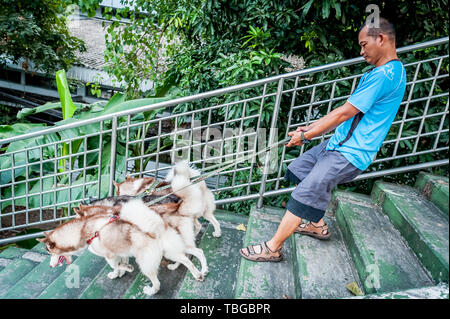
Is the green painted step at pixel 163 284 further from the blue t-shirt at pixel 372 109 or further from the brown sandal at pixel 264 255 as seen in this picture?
the blue t-shirt at pixel 372 109

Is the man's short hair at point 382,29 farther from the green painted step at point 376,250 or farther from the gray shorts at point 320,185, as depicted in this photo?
the green painted step at point 376,250

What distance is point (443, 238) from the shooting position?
1.68m

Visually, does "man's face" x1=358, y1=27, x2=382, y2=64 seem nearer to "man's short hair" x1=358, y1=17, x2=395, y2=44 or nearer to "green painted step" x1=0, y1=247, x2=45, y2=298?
"man's short hair" x1=358, y1=17, x2=395, y2=44

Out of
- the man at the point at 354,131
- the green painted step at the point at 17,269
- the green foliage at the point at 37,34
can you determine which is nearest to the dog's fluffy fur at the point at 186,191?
the man at the point at 354,131

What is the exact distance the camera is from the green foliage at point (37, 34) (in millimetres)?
6969

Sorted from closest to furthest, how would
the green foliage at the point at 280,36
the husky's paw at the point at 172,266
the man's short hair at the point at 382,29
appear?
the man's short hair at the point at 382,29 < the husky's paw at the point at 172,266 < the green foliage at the point at 280,36

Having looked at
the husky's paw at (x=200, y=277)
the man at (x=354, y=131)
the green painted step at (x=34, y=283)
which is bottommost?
the green painted step at (x=34, y=283)

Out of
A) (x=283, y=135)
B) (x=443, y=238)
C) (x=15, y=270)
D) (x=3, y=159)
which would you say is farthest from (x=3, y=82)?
(x=443, y=238)

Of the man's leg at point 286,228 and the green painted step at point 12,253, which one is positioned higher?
the man's leg at point 286,228

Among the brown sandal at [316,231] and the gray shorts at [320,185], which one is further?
the brown sandal at [316,231]

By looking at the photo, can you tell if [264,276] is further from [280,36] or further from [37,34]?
[37,34]

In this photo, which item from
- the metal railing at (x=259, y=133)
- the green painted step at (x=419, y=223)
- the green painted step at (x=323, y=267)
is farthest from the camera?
the metal railing at (x=259, y=133)

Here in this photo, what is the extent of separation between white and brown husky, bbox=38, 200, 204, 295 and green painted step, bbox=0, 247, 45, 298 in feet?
3.05

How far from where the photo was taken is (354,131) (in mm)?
2215
